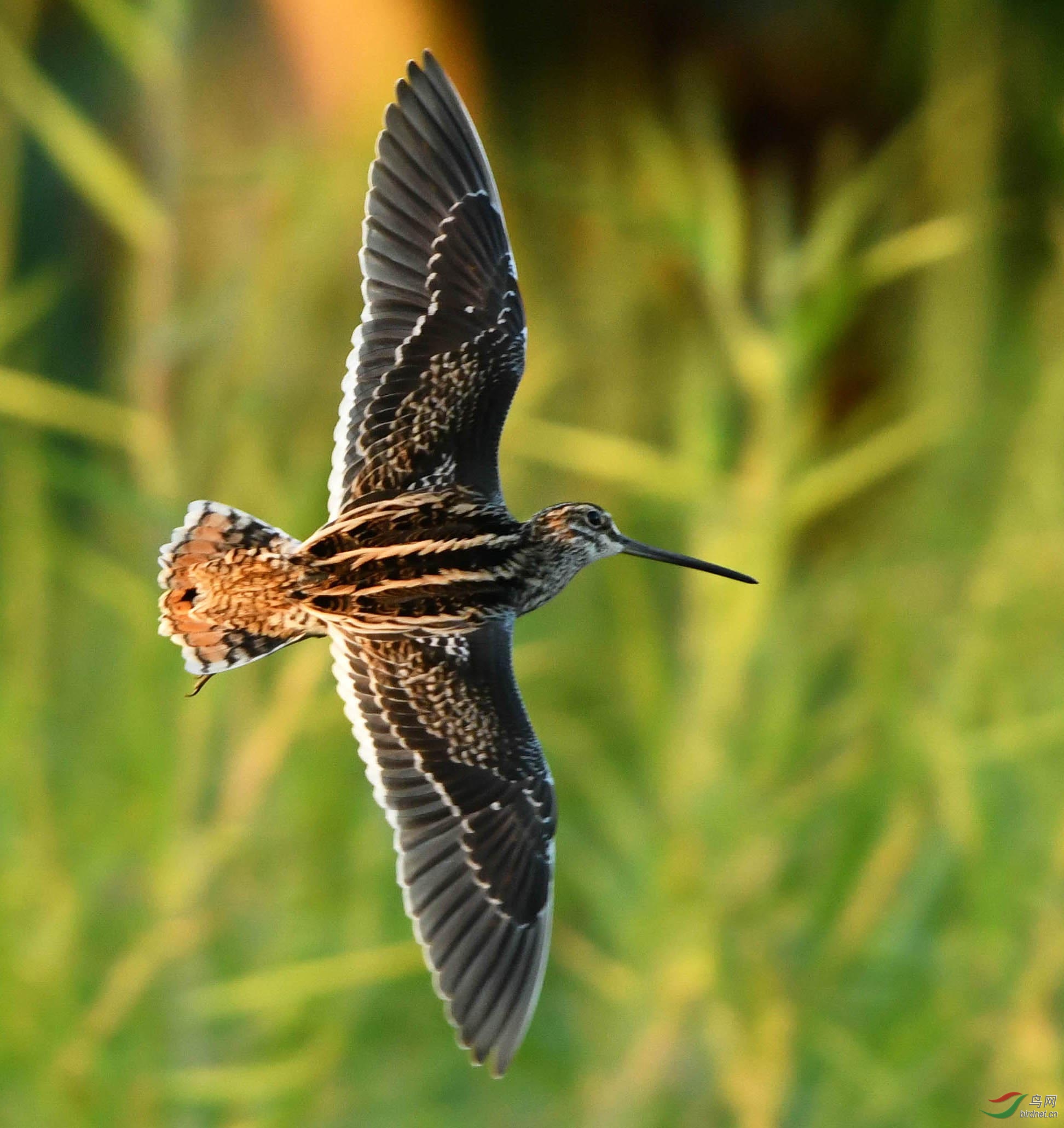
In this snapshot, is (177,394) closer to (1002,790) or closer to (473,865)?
(473,865)

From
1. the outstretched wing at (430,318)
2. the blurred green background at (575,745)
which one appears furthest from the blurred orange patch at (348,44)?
the outstretched wing at (430,318)

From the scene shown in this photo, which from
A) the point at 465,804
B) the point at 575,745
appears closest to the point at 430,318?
the point at 465,804

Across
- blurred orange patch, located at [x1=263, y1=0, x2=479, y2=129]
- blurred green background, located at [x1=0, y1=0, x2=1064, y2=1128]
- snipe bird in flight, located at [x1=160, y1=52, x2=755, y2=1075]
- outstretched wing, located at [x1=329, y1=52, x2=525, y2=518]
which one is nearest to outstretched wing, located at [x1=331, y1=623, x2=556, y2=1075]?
snipe bird in flight, located at [x1=160, y1=52, x2=755, y2=1075]

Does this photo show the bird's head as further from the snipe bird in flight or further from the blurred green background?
the blurred green background

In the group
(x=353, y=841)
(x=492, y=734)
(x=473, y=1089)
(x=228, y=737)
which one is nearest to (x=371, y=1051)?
(x=473, y=1089)

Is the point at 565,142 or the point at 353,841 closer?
the point at 353,841

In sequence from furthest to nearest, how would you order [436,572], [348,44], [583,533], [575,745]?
1. [348,44]
2. [575,745]
3. [583,533]
4. [436,572]

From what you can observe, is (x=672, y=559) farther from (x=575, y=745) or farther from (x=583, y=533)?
(x=575, y=745)
